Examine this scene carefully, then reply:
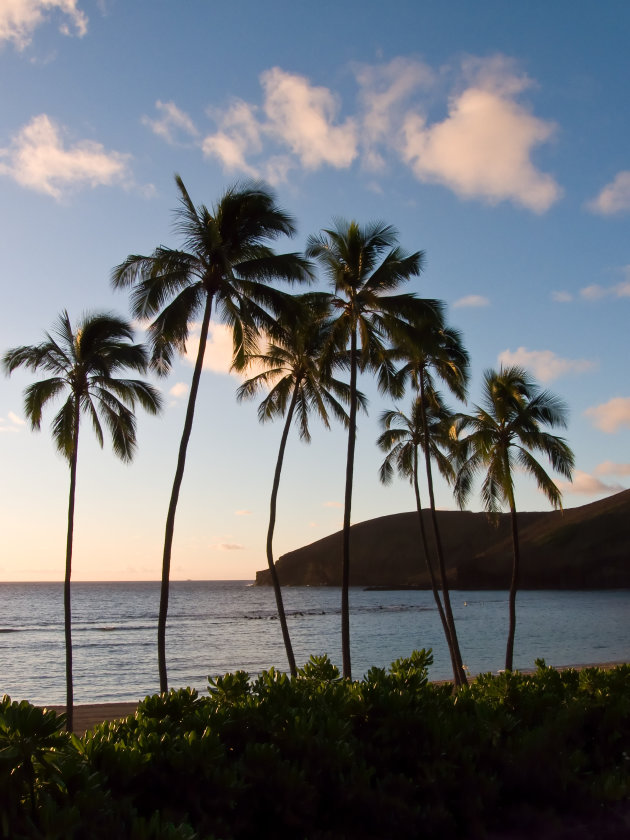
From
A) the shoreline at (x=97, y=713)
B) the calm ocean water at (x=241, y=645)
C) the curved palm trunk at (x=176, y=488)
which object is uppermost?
the curved palm trunk at (x=176, y=488)

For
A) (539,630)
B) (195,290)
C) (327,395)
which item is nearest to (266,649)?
(539,630)

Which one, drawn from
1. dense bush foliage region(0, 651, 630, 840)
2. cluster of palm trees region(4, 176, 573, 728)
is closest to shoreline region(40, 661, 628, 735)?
cluster of palm trees region(4, 176, 573, 728)

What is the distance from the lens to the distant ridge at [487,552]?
13688 centimetres

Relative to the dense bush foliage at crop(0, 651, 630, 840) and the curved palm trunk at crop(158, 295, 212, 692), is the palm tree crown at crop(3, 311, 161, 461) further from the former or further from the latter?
the dense bush foliage at crop(0, 651, 630, 840)

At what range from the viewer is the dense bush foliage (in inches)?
154

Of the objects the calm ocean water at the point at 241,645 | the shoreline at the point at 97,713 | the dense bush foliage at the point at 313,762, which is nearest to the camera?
the dense bush foliage at the point at 313,762

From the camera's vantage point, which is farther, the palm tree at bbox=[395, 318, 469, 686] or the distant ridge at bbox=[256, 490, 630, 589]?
the distant ridge at bbox=[256, 490, 630, 589]

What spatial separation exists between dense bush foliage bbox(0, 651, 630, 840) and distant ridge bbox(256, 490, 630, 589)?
393 feet

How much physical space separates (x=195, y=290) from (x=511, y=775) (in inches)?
530

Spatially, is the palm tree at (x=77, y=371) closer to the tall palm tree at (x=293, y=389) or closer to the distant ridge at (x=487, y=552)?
the tall palm tree at (x=293, y=389)

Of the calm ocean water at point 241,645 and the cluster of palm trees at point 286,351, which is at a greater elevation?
the cluster of palm trees at point 286,351

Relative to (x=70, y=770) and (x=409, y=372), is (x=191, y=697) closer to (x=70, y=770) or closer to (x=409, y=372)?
(x=70, y=770)

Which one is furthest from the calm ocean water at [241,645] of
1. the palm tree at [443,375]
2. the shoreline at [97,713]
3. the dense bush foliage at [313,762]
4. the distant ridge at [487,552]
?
the distant ridge at [487,552]

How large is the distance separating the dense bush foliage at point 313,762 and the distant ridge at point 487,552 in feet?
Answer: 393
